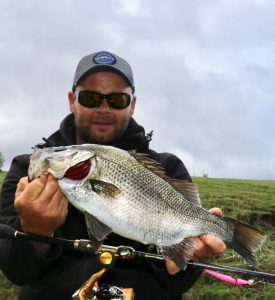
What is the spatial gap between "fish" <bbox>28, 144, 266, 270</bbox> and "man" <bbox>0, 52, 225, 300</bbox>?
12 cm

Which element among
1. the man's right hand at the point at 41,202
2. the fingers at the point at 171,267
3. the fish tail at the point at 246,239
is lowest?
the fingers at the point at 171,267

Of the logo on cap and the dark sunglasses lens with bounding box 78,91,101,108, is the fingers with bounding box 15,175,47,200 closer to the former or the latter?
the dark sunglasses lens with bounding box 78,91,101,108

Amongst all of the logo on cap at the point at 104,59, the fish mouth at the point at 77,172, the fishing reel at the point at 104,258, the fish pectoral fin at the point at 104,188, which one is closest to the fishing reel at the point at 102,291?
the fishing reel at the point at 104,258

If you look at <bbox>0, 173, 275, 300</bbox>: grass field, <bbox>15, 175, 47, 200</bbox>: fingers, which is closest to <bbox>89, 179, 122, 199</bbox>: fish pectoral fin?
<bbox>15, 175, 47, 200</bbox>: fingers

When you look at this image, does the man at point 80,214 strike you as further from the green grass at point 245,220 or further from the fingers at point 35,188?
the green grass at point 245,220

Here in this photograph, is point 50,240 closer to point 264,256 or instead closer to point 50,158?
point 50,158

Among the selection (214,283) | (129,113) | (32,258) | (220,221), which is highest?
(129,113)

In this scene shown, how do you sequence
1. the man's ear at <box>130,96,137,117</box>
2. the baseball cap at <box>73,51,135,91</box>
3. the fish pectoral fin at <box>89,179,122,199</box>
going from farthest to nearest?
the man's ear at <box>130,96,137,117</box> → the baseball cap at <box>73,51,135,91</box> → the fish pectoral fin at <box>89,179,122,199</box>

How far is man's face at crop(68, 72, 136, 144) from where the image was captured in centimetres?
511

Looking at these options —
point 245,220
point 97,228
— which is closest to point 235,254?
point 245,220

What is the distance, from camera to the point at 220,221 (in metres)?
4.09

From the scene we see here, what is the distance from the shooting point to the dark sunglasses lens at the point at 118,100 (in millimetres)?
5074

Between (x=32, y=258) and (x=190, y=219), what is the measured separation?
1424 millimetres

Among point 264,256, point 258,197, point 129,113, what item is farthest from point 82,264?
point 258,197
